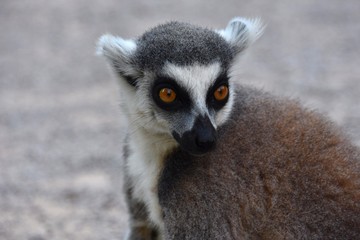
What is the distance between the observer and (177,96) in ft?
13.9

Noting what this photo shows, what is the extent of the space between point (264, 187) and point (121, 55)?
4.19ft

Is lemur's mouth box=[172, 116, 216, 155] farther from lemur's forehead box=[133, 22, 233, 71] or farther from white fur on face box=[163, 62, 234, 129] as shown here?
lemur's forehead box=[133, 22, 233, 71]

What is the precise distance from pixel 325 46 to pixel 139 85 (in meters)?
5.74

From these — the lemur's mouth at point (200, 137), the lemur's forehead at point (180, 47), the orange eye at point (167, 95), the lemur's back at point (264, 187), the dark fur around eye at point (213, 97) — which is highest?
the lemur's forehead at point (180, 47)

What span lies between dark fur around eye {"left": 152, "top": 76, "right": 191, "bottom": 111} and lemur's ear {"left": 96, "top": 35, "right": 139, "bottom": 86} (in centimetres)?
25

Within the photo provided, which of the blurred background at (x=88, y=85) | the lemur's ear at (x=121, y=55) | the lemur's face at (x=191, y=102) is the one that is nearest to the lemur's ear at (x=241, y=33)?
the lemur's face at (x=191, y=102)

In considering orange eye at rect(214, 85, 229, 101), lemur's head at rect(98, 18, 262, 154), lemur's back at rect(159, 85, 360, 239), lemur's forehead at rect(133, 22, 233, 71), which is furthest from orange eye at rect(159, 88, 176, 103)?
lemur's back at rect(159, 85, 360, 239)

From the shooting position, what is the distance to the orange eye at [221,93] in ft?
14.1

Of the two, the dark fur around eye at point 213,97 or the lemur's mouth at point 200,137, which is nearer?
the lemur's mouth at point 200,137

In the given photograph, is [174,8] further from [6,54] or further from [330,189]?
[330,189]

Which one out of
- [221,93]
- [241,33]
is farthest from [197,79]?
[241,33]

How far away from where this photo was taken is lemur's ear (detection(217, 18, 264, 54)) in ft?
15.4

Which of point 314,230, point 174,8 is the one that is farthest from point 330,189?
point 174,8

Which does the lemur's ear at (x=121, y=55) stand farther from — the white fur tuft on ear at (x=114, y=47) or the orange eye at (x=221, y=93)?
the orange eye at (x=221, y=93)
